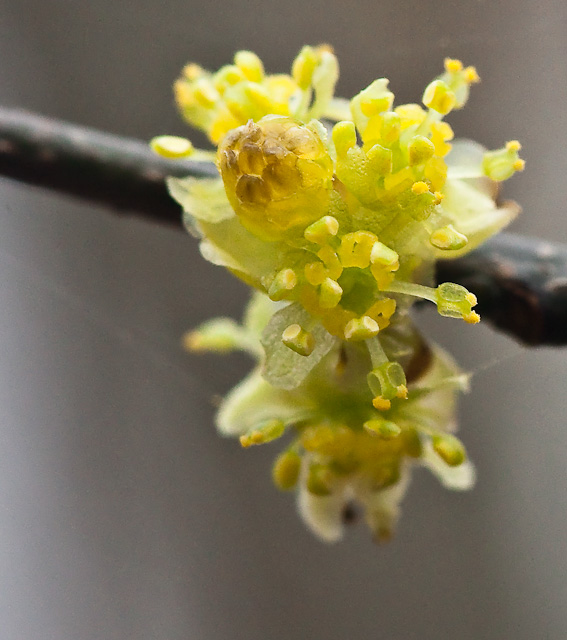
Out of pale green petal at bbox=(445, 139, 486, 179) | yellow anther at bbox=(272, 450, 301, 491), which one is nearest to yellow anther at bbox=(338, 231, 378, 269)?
pale green petal at bbox=(445, 139, 486, 179)

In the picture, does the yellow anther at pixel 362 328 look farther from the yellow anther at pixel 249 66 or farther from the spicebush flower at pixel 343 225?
the yellow anther at pixel 249 66

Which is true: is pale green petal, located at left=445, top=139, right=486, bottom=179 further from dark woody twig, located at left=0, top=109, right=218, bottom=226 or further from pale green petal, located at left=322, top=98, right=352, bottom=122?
dark woody twig, located at left=0, top=109, right=218, bottom=226

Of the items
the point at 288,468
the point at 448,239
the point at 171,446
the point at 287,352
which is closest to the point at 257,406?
the point at 288,468

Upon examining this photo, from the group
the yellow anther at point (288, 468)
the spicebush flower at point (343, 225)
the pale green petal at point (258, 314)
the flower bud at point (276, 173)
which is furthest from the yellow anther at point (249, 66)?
the yellow anther at point (288, 468)

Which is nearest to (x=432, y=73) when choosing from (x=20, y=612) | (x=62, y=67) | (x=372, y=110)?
(x=372, y=110)

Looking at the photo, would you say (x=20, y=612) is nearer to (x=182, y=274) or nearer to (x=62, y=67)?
(x=182, y=274)
